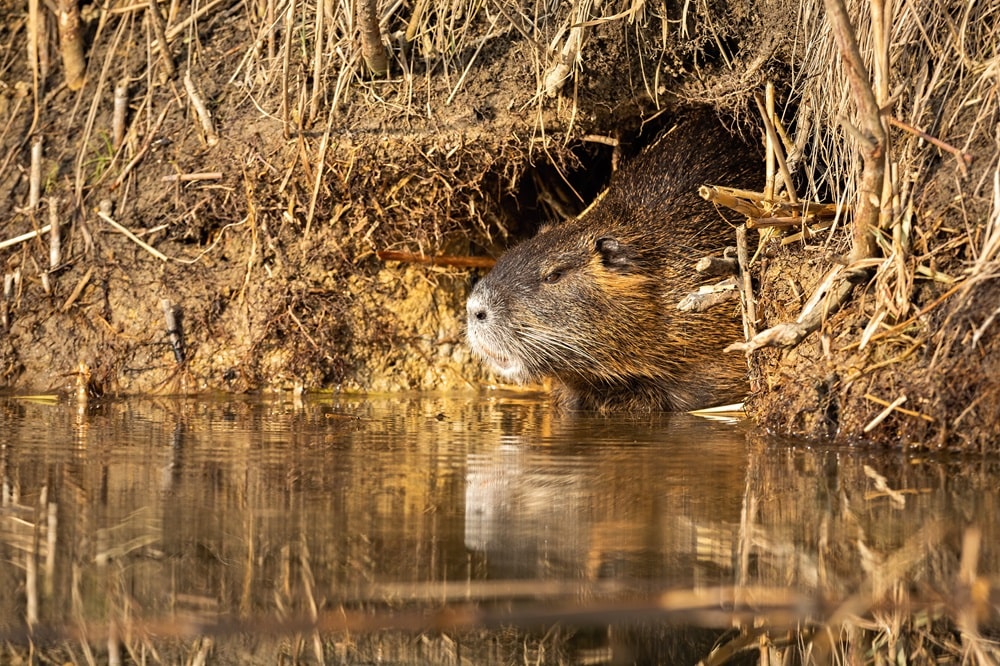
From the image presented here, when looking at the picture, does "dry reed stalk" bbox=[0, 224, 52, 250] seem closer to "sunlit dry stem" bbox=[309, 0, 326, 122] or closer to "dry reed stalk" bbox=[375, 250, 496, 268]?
"sunlit dry stem" bbox=[309, 0, 326, 122]

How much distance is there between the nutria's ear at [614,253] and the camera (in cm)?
459

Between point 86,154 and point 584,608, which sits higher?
point 86,154

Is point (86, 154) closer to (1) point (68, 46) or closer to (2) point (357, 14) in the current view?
(1) point (68, 46)

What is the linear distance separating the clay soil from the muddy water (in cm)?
118

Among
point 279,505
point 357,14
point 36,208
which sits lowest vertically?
point 279,505

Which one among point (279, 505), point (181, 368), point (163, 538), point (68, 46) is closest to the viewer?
point (163, 538)

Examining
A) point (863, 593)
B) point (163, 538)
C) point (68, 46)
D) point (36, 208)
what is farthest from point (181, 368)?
point (863, 593)

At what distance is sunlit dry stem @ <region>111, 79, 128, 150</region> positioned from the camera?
5.14m

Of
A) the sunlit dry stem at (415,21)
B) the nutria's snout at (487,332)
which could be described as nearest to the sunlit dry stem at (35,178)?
the sunlit dry stem at (415,21)

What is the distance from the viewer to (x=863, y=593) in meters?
1.78

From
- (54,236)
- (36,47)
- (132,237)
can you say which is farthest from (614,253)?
(36,47)

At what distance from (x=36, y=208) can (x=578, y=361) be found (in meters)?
2.31

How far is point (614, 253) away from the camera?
4.60 metres

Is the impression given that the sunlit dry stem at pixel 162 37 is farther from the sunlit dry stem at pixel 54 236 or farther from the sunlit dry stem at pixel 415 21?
the sunlit dry stem at pixel 415 21
